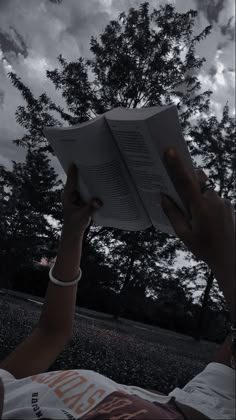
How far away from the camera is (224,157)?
1368 cm

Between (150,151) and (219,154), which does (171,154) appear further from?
(219,154)

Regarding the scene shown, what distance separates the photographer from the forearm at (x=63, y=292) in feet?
4.18

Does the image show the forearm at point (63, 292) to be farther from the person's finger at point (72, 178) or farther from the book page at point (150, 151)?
the book page at point (150, 151)

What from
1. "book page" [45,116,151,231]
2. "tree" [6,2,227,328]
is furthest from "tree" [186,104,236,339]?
"book page" [45,116,151,231]

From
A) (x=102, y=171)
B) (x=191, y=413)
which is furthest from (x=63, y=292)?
(x=191, y=413)

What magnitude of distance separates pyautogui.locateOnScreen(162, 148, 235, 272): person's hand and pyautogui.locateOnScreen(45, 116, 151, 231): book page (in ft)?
1.11

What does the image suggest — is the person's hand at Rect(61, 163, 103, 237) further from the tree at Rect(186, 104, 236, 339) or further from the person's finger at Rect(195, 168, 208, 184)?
the tree at Rect(186, 104, 236, 339)

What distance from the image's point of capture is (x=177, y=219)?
81cm

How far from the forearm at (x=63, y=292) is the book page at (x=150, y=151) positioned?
308 millimetres

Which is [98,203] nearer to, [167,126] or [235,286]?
[167,126]

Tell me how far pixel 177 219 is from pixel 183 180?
0.29ft

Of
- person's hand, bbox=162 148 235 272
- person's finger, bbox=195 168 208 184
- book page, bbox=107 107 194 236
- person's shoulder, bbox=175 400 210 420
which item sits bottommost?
person's shoulder, bbox=175 400 210 420

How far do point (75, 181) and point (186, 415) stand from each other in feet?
2.57

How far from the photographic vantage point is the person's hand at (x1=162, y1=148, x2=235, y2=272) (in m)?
0.68
